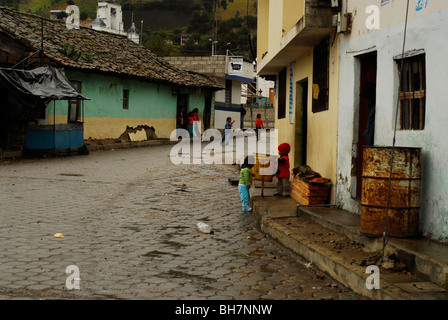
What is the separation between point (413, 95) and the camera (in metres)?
6.65

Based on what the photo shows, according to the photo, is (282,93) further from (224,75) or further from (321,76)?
(224,75)

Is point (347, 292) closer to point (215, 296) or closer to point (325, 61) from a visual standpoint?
point (215, 296)

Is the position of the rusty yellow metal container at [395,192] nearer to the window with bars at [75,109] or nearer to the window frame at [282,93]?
the window frame at [282,93]

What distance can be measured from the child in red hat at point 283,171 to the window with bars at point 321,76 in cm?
98

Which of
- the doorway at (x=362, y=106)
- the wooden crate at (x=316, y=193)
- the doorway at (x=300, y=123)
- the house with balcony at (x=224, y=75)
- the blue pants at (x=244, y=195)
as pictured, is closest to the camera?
the doorway at (x=362, y=106)

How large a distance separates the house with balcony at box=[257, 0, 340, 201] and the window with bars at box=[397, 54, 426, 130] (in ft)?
7.67

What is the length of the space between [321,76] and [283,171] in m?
1.95

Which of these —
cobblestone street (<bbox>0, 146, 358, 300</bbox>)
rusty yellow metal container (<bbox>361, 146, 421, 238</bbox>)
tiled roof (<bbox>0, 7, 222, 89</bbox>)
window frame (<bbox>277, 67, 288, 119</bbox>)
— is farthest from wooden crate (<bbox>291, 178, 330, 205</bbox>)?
tiled roof (<bbox>0, 7, 222, 89</bbox>)

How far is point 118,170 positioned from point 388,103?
10.4 meters

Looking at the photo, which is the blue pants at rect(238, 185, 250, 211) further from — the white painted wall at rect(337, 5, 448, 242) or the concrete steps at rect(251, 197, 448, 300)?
the white painted wall at rect(337, 5, 448, 242)

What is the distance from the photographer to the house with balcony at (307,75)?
9.27 m

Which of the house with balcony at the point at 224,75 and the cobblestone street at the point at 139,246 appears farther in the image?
the house with balcony at the point at 224,75

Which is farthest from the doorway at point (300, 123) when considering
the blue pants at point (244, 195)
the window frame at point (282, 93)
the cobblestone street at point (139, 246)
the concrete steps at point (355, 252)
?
the concrete steps at point (355, 252)

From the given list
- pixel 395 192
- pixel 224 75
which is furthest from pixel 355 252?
pixel 224 75
